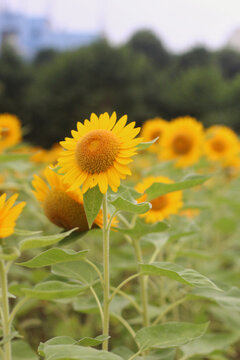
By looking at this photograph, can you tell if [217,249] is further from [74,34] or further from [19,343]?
[74,34]

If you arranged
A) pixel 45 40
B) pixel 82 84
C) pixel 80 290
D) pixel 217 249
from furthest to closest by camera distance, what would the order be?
pixel 45 40 → pixel 82 84 → pixel 217 249 → pixel 80 290

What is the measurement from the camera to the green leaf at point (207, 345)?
797 millimetres

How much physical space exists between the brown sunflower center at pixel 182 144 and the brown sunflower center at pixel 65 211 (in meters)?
0.96

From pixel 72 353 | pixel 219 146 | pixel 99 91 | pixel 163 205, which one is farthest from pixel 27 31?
pixel 72 353

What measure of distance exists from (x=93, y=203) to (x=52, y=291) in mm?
129

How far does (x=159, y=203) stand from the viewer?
100 centimetres

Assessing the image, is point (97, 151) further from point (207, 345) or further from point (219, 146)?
point (219, 146)

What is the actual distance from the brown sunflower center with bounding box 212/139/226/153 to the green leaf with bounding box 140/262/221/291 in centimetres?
128

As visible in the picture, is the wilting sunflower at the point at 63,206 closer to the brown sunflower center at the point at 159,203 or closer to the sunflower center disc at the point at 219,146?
the brown sunflower center at the point at 159,203

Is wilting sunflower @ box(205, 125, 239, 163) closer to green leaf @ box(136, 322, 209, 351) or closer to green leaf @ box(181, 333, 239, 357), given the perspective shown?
green leaf @ box(181, 333, 239, 357)

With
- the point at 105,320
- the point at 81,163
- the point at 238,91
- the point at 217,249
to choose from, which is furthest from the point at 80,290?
the point at 238,91

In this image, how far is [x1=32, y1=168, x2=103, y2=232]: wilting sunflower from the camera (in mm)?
631

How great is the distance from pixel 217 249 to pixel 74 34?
29.2 meters

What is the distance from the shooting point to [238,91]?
1290 centimetres
